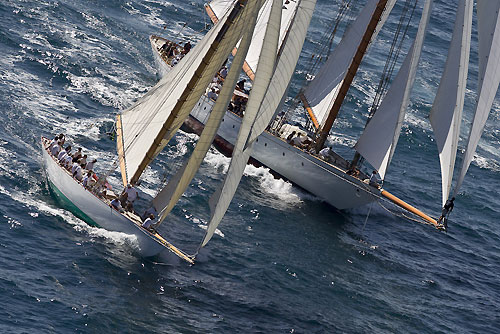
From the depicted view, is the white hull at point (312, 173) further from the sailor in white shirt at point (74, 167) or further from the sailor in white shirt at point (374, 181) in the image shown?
the sailor in white shirt at point (74, 167)

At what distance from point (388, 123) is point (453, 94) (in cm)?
550

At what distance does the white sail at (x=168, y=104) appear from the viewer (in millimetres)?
44625

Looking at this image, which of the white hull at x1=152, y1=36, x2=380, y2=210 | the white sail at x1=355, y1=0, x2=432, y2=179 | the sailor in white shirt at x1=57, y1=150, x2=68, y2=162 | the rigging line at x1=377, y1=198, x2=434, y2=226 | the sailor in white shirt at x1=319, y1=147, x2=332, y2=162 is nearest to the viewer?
the sailor in white shirt at x1=57, y1=150, x2=68, y2=162

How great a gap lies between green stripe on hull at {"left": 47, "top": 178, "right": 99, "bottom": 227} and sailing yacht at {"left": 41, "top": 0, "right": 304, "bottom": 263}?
63 mm

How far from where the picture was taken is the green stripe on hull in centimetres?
4738

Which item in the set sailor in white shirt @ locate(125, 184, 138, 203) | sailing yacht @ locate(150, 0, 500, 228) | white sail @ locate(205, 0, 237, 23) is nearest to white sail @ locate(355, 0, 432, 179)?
A: sailing yacht @ locate(150, 0, 500, 228)

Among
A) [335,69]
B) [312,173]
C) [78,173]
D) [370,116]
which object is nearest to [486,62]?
[370,116]

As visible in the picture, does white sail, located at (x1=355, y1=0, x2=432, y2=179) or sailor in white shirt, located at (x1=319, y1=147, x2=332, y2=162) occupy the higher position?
white sail, located at (x1=355, y1=0, x2=432, y2=179)

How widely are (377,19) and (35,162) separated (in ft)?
78.0

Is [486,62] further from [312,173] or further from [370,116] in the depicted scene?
[312,173]

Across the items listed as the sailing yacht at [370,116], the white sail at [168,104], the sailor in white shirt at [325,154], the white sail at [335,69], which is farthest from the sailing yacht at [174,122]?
the white sail at [335,69]

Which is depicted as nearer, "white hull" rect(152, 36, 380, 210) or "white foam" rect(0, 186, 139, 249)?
"white foam" rect(0, 186, 139, 249)

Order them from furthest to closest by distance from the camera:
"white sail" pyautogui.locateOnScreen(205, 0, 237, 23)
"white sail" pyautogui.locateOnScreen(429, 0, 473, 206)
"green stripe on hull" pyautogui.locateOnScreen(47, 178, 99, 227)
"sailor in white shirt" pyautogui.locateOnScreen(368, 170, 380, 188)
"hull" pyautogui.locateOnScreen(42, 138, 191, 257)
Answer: "white sail" pyautogui.locateOnScreen(205, 0, 237, 23)
"sailor in white shirt" pyautogui.locateOnScreen(368, 170, 380, 188)
"white sail" pyautogui.locateOnScreen(429, 0, 473, 206)
"green stripe on hull" pyautogui.locateOnScreen(47, 178, 99, 227)
"hull" pyautogui.locateOnScreen(42, 138, 191, 257)

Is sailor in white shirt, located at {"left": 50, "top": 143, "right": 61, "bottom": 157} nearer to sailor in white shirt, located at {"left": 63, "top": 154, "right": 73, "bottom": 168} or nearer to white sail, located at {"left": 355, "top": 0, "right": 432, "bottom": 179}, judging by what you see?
sailor in white shirt, located at {"left": 63, "top": 154, "right": 73, "bottom": 168}
